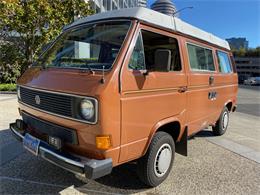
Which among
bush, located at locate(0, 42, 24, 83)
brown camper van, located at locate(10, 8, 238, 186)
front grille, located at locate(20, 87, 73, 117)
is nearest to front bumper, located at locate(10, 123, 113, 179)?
brown camper van, located at locate(10, 8, 238, 186)

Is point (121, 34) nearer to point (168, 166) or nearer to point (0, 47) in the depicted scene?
point (168, 166)

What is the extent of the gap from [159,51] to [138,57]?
270 mm

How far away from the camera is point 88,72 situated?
321 centimetres

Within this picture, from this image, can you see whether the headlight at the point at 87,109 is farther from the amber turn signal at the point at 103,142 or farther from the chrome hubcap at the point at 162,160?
the chrome hubcap at the point at 162,160

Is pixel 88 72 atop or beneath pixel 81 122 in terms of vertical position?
atop

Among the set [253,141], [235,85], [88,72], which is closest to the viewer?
[88,72]

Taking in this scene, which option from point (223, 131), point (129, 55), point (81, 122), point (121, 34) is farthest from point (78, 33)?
point (223, 131)

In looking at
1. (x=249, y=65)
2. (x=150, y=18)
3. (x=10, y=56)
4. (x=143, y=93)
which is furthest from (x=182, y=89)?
(x=249, y=65)

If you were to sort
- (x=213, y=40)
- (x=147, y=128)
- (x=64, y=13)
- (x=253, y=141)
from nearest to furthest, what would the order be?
(x=147, y=128)
(x=213, y=40)
(x=253, y=141)
(x=64, y=13)

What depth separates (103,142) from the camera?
2.93 metres

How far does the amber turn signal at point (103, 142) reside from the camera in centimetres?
293

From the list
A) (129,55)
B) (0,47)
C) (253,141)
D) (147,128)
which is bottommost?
(253,141)

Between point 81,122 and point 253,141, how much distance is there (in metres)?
5.06

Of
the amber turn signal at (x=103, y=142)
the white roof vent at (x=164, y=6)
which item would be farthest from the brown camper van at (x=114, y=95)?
the white roof vent at (x=164, y=6)
